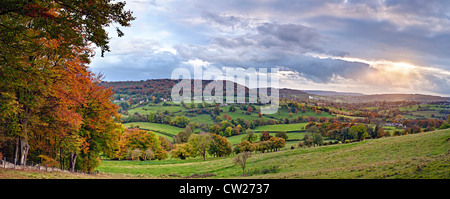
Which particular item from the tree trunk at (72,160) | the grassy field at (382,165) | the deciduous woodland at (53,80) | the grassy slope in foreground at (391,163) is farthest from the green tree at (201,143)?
the tree trunk at (72,160)

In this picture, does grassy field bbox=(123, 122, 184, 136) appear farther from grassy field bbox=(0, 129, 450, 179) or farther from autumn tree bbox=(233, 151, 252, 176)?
autumn tree bbox=(233, 151, 252, 176)

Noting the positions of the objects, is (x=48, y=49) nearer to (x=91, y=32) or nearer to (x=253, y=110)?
(x=91, y=32)

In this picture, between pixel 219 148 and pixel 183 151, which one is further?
pixel 219 148

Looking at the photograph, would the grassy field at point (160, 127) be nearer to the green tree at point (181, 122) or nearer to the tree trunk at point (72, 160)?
the green tree at point (181, 122)

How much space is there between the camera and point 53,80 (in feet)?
68.2

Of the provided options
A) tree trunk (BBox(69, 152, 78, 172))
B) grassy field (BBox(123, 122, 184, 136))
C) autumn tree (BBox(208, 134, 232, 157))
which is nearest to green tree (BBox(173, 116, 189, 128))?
grassy field (BBox(123, 122, 184, 136))

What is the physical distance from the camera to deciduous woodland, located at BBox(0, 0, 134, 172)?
40.3 feet

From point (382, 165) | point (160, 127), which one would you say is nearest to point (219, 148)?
point (160, 127)

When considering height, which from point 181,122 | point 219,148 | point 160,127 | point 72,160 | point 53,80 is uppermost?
point 53,80

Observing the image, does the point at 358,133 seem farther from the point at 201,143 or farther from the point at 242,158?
the point at 242,158

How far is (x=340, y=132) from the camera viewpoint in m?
92.0

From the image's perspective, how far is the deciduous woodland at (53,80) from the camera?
12.3m
